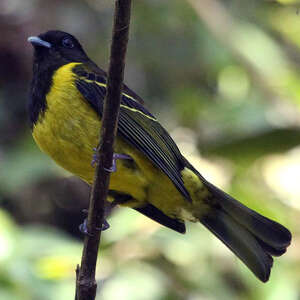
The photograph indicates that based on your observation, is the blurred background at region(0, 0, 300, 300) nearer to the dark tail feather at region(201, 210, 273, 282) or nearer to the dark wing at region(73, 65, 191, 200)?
the dark tail feather at region(201, 210, 273, 282)

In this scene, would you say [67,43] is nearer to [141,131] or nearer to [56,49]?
[56,49]

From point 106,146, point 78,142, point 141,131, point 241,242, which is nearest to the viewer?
point 106,146

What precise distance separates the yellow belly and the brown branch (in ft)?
2.06

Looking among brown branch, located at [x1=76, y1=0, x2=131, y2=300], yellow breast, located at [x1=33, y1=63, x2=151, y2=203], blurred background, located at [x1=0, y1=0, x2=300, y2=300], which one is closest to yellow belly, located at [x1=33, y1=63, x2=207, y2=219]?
yellow breast, located at [x1=33, y1=63, x2=151, y2=203]

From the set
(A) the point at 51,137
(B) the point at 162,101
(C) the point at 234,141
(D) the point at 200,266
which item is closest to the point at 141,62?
(B) the point at 162,101

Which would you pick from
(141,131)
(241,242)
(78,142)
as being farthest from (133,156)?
(241,242)

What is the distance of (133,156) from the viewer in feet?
11.6

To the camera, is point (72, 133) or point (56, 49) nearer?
point (72, 133)

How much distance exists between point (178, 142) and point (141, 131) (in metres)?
1.43

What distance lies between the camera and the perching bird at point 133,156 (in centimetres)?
348

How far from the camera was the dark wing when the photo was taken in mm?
3488

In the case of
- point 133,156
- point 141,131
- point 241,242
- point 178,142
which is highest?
point 141,131

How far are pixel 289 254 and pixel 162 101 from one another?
2.52 metres

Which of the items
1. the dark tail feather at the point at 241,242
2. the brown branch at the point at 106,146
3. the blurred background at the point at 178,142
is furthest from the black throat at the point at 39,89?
the dark tail feather at the point at 241,242
